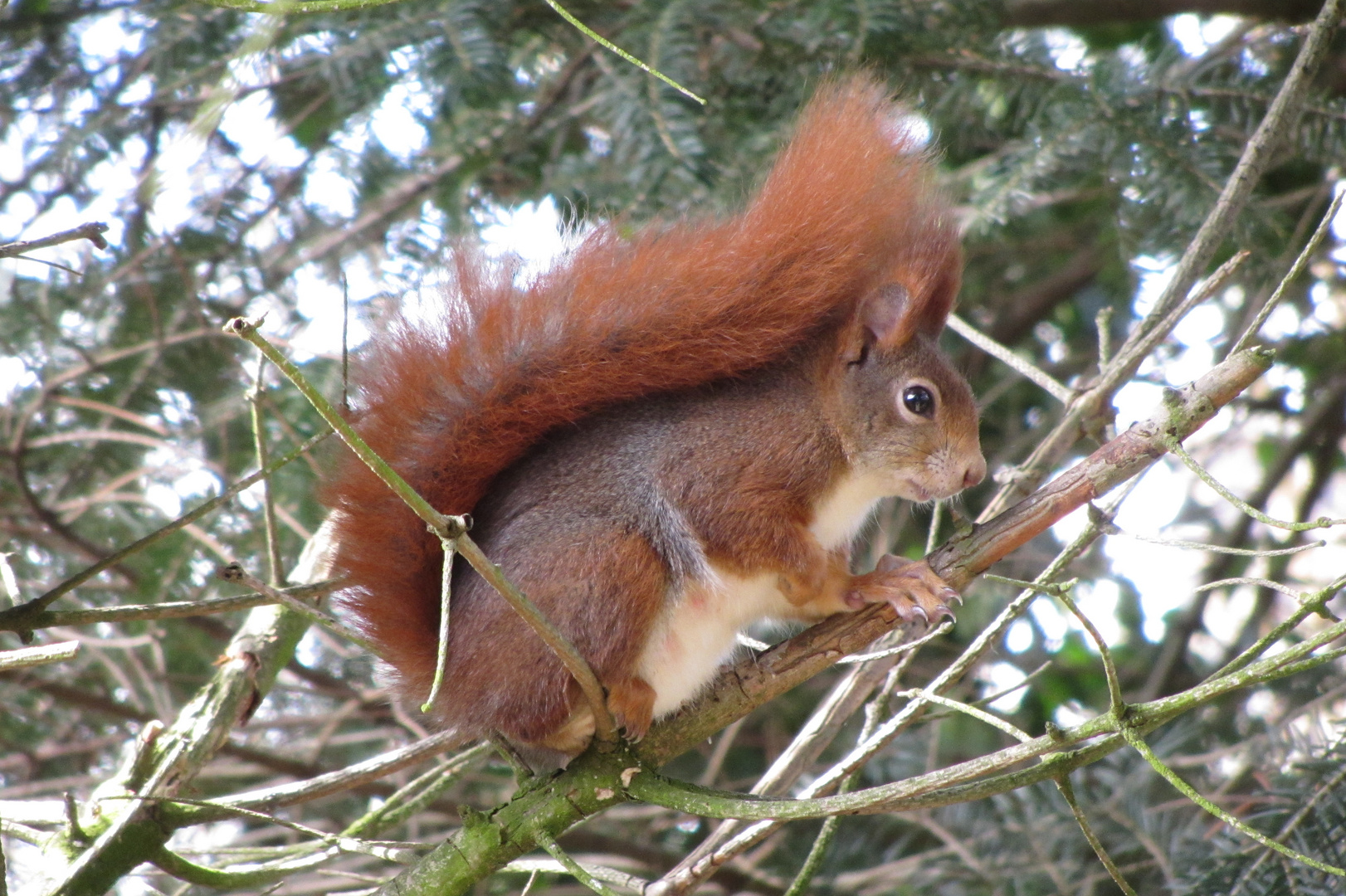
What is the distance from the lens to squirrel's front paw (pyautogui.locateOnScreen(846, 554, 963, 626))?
3.84 ft

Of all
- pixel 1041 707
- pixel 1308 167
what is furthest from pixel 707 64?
pixel 1041 707

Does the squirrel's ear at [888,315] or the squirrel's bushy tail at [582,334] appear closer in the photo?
the squirrel's bushy tail at [582,334]

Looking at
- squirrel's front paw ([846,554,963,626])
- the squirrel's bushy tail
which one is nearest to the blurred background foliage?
the squirrel's bushy tail

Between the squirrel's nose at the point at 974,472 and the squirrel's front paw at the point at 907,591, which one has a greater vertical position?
the squirrel's nose at the point at 974,472

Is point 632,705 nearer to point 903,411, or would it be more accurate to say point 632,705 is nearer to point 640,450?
point 640,450

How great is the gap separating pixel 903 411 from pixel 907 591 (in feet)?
0.92

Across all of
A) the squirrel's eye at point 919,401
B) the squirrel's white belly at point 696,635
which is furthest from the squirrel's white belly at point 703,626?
the squirrel's eye at point 919,401

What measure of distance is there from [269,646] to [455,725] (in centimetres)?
31

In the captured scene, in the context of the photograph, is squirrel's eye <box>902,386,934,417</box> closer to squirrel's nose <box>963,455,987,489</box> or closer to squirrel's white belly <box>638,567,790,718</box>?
squirrel's nose <box>963,455,987,489</box>

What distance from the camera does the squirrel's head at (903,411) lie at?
141 centimetres

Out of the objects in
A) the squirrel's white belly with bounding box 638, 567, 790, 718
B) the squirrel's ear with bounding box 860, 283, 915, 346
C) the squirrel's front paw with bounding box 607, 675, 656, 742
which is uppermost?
the squirrel's ear with bounding box 860, 283, 915, 346

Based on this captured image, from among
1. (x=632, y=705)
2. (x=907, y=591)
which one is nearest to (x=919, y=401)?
(x=907, y=591)

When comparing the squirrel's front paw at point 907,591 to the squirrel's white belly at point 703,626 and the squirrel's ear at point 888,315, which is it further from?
the squirrel's ear at point 888,315

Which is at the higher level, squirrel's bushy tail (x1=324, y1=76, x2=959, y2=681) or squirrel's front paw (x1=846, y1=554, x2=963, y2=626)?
squirrel's bushy tail (x1=324, y1=76, x2=959, y2=681)
